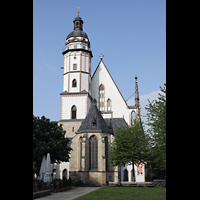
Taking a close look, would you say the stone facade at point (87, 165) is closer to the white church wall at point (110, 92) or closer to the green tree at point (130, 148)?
the green tree at point (130, 148)

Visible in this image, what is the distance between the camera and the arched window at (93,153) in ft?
113

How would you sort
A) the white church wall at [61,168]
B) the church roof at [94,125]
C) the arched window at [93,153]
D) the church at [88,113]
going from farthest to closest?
the white church wall at [61,168], the church roof at [94,125], the church at [88,113], the arched window at [93,153]

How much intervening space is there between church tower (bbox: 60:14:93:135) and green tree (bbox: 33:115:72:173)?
50.5 ft

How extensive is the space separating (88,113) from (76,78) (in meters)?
10.7

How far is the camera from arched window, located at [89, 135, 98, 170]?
34.5 metres

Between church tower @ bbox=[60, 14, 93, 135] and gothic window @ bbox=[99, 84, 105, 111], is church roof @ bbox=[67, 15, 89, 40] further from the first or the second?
gothic window @ bbox=[99, 84, 105, 111]

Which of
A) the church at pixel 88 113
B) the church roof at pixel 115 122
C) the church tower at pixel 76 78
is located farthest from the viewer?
the church tower at pixel 76 78

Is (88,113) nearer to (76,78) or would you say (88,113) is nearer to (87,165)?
(87,165)

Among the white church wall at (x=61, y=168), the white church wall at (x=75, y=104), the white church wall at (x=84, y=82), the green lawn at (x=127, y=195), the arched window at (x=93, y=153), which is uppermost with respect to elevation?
the white church wall at (x=84, y=82)

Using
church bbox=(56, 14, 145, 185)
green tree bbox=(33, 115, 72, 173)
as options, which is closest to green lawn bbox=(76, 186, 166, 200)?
green tree bbox=(33, 115, 72, 173)

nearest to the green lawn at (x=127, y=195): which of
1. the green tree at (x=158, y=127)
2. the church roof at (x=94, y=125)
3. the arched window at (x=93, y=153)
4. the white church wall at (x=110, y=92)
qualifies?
the green tree at (x=158, y=127)
